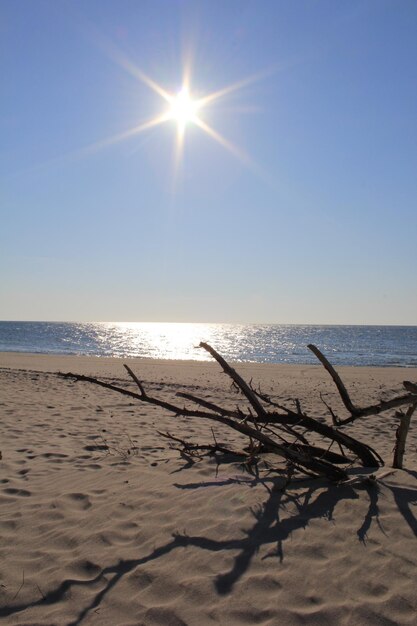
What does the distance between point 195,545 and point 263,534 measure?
0.53 metres

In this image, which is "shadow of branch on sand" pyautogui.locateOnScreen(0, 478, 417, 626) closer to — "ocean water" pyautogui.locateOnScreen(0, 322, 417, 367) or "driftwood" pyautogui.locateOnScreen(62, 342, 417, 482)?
"driftwood" pyautogui.locateOnScreen(62, 342, 417, 482)

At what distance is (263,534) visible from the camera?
369 cm

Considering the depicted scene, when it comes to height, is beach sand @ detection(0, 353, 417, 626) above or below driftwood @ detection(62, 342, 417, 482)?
below

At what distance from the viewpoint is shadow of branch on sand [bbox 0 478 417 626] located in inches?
122

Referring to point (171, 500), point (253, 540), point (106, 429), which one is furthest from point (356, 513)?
point (106, 429)

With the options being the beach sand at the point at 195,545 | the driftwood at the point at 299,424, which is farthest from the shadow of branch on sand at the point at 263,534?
the driftwood at the point at 299,424

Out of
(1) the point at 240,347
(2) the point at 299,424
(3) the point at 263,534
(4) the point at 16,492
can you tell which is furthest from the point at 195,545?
(1) the point at 240,347

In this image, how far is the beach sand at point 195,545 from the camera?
2889mm

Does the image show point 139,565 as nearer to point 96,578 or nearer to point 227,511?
point 96,578

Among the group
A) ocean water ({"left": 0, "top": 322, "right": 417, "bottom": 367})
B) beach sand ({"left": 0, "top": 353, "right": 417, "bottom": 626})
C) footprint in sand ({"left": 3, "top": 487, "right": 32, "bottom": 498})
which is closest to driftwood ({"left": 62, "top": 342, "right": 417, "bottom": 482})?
beach sand ({"left": 0, "top": 353, "right": 417, "bottom": 626})

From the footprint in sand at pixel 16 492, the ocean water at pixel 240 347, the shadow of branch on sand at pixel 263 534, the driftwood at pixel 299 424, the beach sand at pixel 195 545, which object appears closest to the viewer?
the beach sand at pixel 195 545

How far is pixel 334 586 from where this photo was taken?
304 cm

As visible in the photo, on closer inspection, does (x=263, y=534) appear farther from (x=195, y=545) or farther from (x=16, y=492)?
(x=16, y=492)

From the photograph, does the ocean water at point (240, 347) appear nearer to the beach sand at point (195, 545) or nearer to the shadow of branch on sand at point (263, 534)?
the beach sand at point (195, 545)
